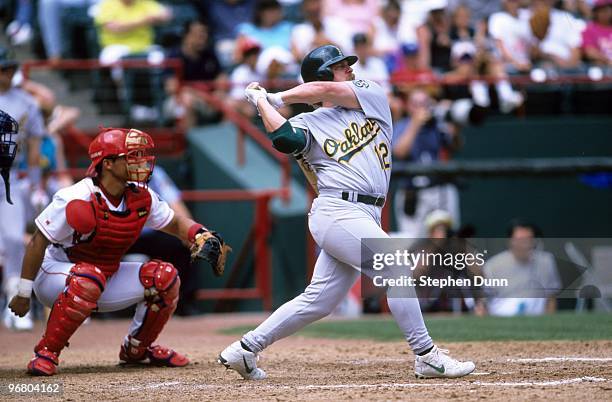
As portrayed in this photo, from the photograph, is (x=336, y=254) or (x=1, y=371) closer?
(x=336, y=254)

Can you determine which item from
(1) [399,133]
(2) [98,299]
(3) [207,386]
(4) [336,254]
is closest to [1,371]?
(2) [98,299]

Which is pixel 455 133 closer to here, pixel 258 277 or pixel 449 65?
pixel 449 65

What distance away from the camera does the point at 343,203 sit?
5746 millimetres

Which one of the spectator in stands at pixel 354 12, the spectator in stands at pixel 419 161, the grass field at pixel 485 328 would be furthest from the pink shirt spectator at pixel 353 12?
the grass field at pixel 485 328

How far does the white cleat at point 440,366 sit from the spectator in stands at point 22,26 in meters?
9.24

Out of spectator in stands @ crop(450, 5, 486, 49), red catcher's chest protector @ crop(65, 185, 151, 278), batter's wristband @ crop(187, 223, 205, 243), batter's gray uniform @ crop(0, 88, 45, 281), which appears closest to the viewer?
red catcher's chest protector @ crop(65, 185, 151, 278)

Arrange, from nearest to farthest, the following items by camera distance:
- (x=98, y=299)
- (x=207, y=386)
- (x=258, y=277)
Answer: (x=207, y=386) → (x=98, y=299) → (x=258, y=277)

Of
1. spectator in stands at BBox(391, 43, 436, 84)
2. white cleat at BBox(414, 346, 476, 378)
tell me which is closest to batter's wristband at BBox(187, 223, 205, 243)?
white cleat at BBox(414, 346, 476, 378)

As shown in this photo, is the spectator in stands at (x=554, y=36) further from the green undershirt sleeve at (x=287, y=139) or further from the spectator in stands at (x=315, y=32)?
the green undershirt sleeve at (x=287, y=139)

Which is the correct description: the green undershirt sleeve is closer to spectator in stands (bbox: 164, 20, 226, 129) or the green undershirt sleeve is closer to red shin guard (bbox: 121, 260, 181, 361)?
red shin guard (bbox: 121, 260, 181, 361)

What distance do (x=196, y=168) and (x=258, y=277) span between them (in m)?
1.80

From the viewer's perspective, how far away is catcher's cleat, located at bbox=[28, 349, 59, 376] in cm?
618

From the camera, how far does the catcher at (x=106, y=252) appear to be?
613 centimetres

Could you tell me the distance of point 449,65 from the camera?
13.1 m
